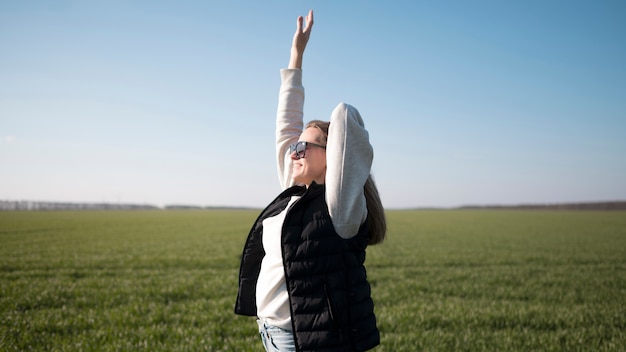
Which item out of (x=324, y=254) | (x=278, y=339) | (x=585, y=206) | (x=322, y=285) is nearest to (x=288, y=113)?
(x=324, y=254)

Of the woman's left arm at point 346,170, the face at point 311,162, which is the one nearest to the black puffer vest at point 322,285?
the woman's left arm at point 346,170

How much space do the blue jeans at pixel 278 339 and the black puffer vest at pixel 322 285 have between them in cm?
18

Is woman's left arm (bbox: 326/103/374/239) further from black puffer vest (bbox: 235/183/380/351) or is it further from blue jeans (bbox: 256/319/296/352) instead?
blue jeans (bbox: 256/319/296/352)

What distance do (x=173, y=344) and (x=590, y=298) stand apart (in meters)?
10.4

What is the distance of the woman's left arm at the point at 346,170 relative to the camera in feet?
6.86

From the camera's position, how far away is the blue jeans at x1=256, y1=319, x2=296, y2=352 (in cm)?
229

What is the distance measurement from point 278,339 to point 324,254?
2.24 feet

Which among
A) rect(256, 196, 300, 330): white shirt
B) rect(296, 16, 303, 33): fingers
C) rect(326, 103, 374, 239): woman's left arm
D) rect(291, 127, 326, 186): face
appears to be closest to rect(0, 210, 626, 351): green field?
rect(256, 196, 300, 330): white shirt

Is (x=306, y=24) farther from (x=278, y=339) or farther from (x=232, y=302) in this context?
(x=232, y=302)

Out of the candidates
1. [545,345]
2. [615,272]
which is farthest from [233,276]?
[615,272]

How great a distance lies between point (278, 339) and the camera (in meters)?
2.33

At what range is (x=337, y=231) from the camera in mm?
2148

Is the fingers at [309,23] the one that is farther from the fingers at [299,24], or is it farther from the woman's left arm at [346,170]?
the woman's left arm at [346,170]

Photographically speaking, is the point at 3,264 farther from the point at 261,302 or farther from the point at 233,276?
the point at 261,302
